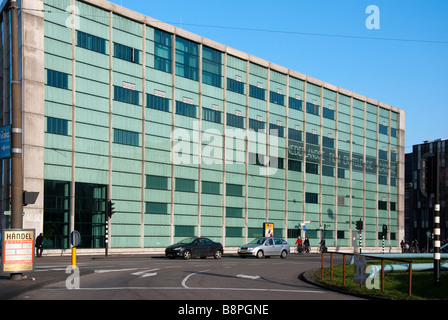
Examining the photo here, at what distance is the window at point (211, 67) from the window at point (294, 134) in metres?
12.1

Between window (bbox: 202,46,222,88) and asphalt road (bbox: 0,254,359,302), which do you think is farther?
window (bbox: 202,46,222,88)

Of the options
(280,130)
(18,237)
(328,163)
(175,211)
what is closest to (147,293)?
(18,237)

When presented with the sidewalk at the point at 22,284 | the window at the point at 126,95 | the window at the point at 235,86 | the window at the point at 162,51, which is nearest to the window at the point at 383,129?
the window at the point at 235,86

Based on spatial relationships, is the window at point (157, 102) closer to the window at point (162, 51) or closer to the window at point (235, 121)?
the window at point (162, 51)

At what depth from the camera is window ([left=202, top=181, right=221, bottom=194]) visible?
56844mm

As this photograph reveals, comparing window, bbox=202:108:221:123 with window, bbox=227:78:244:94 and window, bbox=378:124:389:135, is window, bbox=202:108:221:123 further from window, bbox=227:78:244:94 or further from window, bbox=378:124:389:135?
window, bbox=378:124:389:135

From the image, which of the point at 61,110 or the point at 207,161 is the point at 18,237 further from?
the point at 207,161

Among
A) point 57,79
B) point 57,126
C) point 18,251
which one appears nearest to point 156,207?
point 57,126

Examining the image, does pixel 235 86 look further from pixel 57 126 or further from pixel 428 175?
pixel 428 175

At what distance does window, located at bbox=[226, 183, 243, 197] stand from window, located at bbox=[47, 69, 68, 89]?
2054cm

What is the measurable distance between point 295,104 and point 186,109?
17694 millimetres

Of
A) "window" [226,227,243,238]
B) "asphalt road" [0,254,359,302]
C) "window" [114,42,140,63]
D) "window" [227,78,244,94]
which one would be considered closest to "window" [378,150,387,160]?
"window" [227,78,244,94]

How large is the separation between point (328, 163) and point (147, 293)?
5924 cm

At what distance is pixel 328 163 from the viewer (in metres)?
72.2
